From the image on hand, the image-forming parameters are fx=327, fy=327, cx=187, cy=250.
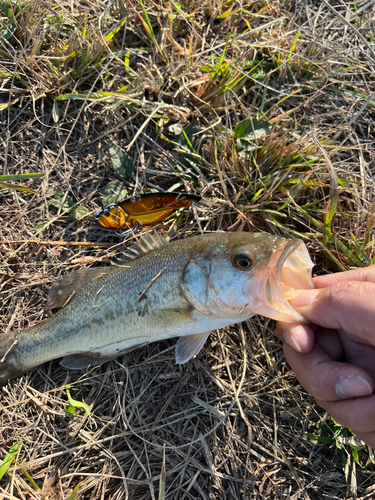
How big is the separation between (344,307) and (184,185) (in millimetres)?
1940

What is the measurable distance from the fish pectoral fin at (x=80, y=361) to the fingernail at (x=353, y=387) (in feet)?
6.45

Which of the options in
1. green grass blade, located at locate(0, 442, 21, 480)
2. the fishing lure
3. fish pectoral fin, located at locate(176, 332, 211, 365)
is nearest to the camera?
fish pectoral fin, located at locate(176, 332, 211, 365)

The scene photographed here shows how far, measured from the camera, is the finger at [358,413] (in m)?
2.01

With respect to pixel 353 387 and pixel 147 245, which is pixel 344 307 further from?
pixel 147 245

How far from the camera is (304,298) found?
Result: 2.32 meters

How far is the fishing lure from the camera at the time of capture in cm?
326

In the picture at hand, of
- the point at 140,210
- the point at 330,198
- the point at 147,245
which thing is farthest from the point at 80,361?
the point at 330,198

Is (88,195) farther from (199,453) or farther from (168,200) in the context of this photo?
(199,453)

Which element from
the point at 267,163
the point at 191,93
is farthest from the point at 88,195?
the point at 267,163

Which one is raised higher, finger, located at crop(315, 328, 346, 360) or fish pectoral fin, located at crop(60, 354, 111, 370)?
finger, located at crop(315, 328, 346, 360)

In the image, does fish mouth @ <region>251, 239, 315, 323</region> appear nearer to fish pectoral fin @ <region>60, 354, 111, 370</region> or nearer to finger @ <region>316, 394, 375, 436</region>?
finger @ <region>316, 394, 375, 436</region>

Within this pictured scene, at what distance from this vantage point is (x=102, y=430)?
3078 millimetres

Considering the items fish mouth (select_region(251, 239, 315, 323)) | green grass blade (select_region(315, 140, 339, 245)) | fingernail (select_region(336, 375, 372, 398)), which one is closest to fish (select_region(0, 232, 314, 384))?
fish mouth (select_region(251, 239, 315, 323))

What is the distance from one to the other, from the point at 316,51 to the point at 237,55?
2.94ft
